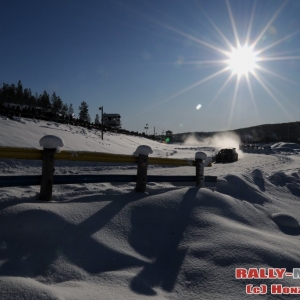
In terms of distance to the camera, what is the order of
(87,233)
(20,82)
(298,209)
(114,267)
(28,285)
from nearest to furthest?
(28,285)
(114,267)
(87,233)
(298,209)
(20,82)

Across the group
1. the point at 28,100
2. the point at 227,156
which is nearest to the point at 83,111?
the point at 28,100

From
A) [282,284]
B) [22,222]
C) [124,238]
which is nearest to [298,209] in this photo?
[282,284]

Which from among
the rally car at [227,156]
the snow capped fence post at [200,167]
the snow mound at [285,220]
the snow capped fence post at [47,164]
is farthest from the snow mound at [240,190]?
the rally car at [227,156]

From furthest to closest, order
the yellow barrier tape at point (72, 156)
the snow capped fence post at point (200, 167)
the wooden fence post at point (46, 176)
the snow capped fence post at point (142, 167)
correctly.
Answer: the snow capped fence post at point (200, 167) < the snow capped fence post at point (142, 167) < the wooden fence post at point (46, 176) < the yellow barrier tape at point (72, 156)

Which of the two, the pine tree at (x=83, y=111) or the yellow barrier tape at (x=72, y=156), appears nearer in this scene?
the yellow barrier tape at (x=72, y=156)

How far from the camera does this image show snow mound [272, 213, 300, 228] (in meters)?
4.77

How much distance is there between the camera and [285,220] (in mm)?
4887

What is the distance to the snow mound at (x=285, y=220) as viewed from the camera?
4773 mm

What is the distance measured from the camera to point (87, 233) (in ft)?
11.1

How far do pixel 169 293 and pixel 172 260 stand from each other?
1.91 feet

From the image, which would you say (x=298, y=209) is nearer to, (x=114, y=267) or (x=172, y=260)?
(x=172, y=260)

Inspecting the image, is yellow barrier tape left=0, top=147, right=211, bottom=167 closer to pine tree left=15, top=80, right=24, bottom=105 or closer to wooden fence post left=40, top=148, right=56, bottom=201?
wooden fence post left=40, top=148, right=56, bottom=201

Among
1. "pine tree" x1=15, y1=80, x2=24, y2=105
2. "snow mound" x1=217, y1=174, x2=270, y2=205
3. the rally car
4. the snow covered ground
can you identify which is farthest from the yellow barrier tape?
"pine tree" x1=15, y1=80, x2=24, y2=105

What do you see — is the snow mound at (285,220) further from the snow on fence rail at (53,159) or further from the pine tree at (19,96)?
the pine tree at (19,96)
